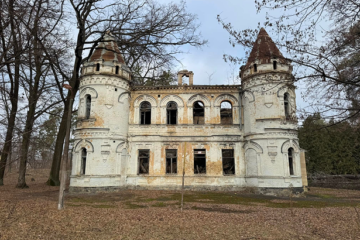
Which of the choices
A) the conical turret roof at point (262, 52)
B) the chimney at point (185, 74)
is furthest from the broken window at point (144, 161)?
the conical turret roof at point (262, 52)

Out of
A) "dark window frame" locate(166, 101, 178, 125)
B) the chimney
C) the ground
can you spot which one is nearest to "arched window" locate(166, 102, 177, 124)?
"dark window frame" locate(166, 101, 178, 125)

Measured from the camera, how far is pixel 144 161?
1994cm

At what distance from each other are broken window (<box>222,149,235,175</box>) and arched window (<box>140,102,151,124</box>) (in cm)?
670

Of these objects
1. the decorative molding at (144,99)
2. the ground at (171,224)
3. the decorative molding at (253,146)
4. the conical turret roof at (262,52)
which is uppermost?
the decorative molding at (144,99)

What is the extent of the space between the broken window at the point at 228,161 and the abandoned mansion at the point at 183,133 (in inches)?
3.1

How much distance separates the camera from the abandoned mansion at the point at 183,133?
17.3 meters

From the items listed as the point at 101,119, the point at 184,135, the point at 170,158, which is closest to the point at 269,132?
the point at 184,135

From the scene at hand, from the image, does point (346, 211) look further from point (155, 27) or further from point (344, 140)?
point (344, 140)

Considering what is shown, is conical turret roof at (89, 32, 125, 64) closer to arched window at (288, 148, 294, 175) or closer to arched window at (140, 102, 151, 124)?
arched window at (140, 102, 151, 124)

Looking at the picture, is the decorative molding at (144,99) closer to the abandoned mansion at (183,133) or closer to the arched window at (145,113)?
the abandoned mansion at (183,133)

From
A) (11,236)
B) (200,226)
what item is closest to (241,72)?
(200,226)

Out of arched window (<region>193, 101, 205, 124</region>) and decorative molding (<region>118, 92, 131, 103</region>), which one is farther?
arched window (<region>193, 101, 205, 124</region>)

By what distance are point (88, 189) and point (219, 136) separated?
33.8 ft

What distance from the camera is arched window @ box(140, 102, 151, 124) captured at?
20.3m
